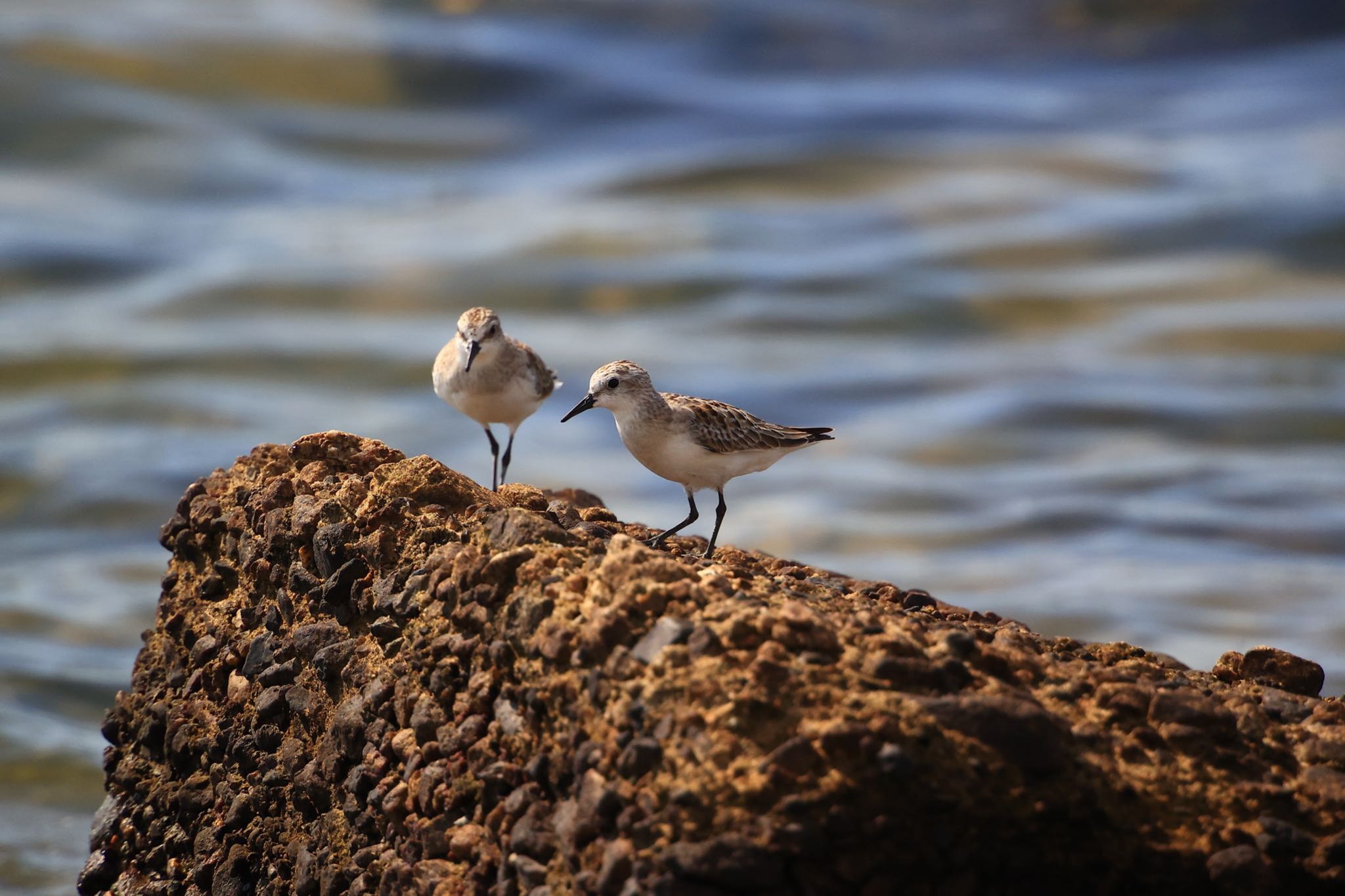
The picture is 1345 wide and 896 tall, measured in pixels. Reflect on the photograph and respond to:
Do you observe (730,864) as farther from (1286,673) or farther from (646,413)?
(646,413)

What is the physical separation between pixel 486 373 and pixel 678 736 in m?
3.92

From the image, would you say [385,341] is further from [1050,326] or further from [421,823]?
[421,823]

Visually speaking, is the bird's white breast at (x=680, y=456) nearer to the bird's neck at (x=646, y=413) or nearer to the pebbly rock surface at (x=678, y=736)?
the bird's neck at (x=646, y=413)

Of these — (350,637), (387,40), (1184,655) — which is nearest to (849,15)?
(387,40)

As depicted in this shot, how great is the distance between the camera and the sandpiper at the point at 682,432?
649cm

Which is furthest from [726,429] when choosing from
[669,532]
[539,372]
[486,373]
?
[539,372]

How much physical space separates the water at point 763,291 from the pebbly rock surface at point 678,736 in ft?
15.1

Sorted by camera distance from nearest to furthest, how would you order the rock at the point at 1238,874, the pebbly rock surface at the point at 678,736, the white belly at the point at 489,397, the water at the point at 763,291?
the pebbly rock surface at the point at 678,736 < the rock at the point at 1238,874 < the white belly at the point at 489,397 < the water at the point at 763,291

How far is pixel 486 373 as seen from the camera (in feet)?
25.5

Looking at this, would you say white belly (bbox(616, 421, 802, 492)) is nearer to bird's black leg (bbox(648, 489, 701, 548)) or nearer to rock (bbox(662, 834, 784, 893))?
bird's black leg (bbox(648, 489, 701, 548))

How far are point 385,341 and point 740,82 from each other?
14.9m

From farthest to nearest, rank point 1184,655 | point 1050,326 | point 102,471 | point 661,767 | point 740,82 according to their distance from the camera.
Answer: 1. point 740,82
2. point 1050,326
3. point 102,471
4. point 1184,655
5. point 661,767

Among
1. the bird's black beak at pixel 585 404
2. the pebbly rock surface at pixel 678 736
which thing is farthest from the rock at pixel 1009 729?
the bird's black beak at pixel 585 404

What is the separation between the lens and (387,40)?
34.1 metres
